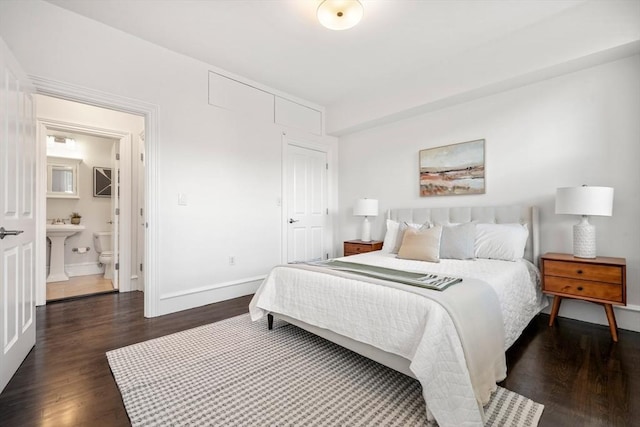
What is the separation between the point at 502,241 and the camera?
280 centimetres

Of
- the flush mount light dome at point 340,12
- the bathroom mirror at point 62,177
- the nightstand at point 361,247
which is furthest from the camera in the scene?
the bathroom mirror at point 62,177

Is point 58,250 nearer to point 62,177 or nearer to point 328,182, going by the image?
point 62,177

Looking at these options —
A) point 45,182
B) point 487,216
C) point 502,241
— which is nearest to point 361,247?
point 487,216

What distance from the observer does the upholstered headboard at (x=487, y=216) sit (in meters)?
2.93

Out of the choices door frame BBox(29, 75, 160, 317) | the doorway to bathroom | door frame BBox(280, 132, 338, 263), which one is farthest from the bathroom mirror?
door frame BBox(280, 132, 338, 263)

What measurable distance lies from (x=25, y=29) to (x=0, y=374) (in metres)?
2.56

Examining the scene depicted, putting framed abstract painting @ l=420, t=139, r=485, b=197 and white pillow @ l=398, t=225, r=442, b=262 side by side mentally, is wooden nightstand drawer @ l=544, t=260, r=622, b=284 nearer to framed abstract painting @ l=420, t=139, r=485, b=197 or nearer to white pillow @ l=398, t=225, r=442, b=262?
white pillow @ l=398, t=225, r=442, b=262

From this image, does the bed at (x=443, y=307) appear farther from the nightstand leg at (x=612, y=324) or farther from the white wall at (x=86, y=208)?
the white wall at (x=86, y=208)

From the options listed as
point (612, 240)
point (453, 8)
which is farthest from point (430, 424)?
point (453, 8)

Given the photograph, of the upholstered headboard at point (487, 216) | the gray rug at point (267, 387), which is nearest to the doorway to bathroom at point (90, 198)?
the gray rug at point (267, 387)

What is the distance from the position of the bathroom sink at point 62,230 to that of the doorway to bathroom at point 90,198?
11mm

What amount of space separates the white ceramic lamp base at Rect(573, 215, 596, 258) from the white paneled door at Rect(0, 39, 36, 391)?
418 centimetres

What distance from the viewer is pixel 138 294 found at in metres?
3.84

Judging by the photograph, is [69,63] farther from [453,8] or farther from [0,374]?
[453,8]
